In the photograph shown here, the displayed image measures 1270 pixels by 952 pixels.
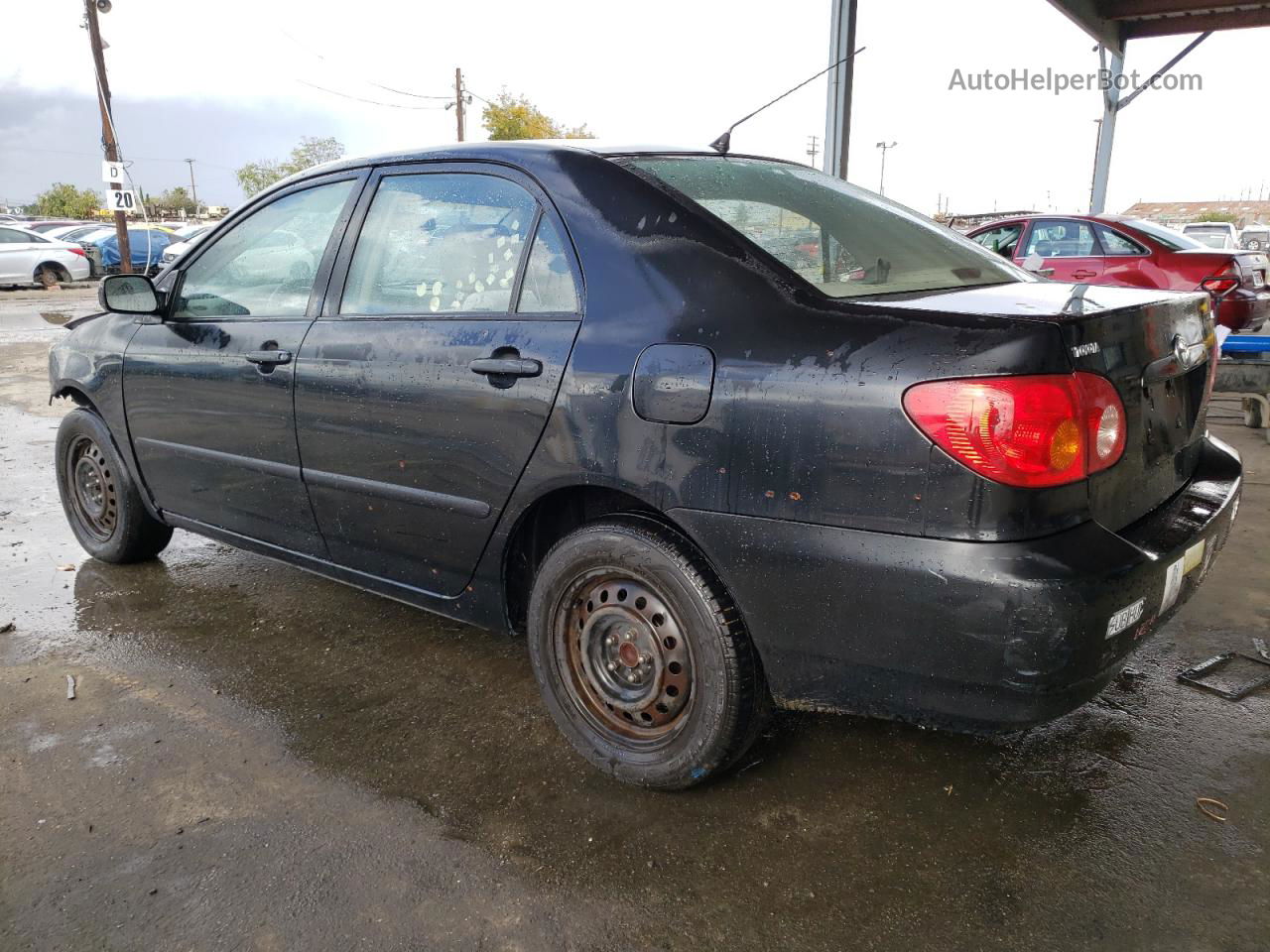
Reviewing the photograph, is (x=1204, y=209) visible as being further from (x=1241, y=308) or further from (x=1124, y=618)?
(x=1124, y=618)

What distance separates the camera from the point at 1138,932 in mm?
1833

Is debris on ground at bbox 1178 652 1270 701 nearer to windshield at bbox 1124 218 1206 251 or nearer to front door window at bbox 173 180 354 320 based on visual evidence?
front door window at bbox 173 180 354 320

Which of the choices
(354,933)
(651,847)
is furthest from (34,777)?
(651,847)

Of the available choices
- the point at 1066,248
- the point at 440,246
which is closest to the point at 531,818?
the point at 440,246

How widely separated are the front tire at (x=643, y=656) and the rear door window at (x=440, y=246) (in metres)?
0.73

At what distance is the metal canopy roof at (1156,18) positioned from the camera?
13609mm

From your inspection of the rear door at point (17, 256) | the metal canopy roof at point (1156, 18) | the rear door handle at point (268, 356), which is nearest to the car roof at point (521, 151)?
the rear door handle at point (268, 356)

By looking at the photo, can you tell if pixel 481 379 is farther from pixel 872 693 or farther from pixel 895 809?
pixel 895 809

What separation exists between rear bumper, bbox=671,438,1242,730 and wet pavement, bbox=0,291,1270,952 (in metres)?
0.40

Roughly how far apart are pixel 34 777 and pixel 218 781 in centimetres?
50

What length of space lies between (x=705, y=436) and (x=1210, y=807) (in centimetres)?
153

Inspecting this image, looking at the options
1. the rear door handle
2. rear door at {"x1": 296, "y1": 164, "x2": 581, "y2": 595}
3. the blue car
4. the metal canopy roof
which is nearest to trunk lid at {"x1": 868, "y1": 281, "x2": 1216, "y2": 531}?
rear door at {"x1": 296, "y1": 164, "x2": 581, "y2": 595}

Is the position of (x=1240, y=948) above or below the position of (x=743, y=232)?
→ below

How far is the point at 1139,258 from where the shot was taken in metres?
8.91
